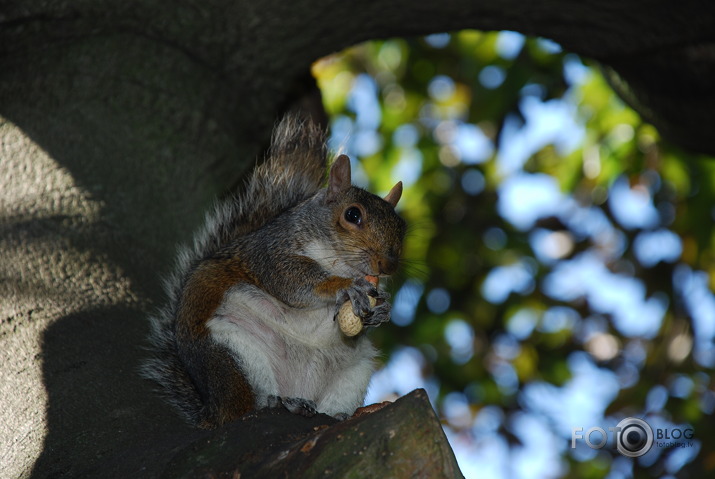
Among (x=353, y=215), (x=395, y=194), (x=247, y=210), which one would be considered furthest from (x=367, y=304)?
(x=395, y=194)

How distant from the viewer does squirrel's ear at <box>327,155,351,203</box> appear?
8.14ft

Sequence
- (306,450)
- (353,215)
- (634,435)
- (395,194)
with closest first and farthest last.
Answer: (306,450) < (353,215) < (395,194) < (634,435)

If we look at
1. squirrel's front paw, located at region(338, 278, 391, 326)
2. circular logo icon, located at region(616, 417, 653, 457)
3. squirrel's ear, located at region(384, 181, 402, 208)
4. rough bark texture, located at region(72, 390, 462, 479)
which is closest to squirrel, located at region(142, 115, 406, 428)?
squirrel's front paw, located at region(338, 278, 391, 326)

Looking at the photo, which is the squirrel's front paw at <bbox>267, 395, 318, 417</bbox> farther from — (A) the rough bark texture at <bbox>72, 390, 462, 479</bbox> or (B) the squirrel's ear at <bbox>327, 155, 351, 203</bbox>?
(B) the squirrel's ear at <bbox>327, 155, 351, 203</bbox>

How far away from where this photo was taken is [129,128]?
2.20 meters

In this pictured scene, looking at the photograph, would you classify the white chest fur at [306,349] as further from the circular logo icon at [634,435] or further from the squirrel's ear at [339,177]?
the circular logo icon at [634,435]

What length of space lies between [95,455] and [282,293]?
73 centimetres

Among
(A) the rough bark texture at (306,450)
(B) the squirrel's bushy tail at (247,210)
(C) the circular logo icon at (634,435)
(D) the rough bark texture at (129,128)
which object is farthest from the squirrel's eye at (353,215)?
(C) the circular logo icon at (634,435)

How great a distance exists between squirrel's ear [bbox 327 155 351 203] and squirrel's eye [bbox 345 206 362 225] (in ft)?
0.32

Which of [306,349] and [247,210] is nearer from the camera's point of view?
[306,349]

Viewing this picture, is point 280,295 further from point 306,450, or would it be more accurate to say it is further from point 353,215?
point 306,450

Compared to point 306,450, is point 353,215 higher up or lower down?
lower down

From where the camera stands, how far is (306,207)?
8.02ft

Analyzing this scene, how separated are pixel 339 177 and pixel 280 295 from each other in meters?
A: 0.51
